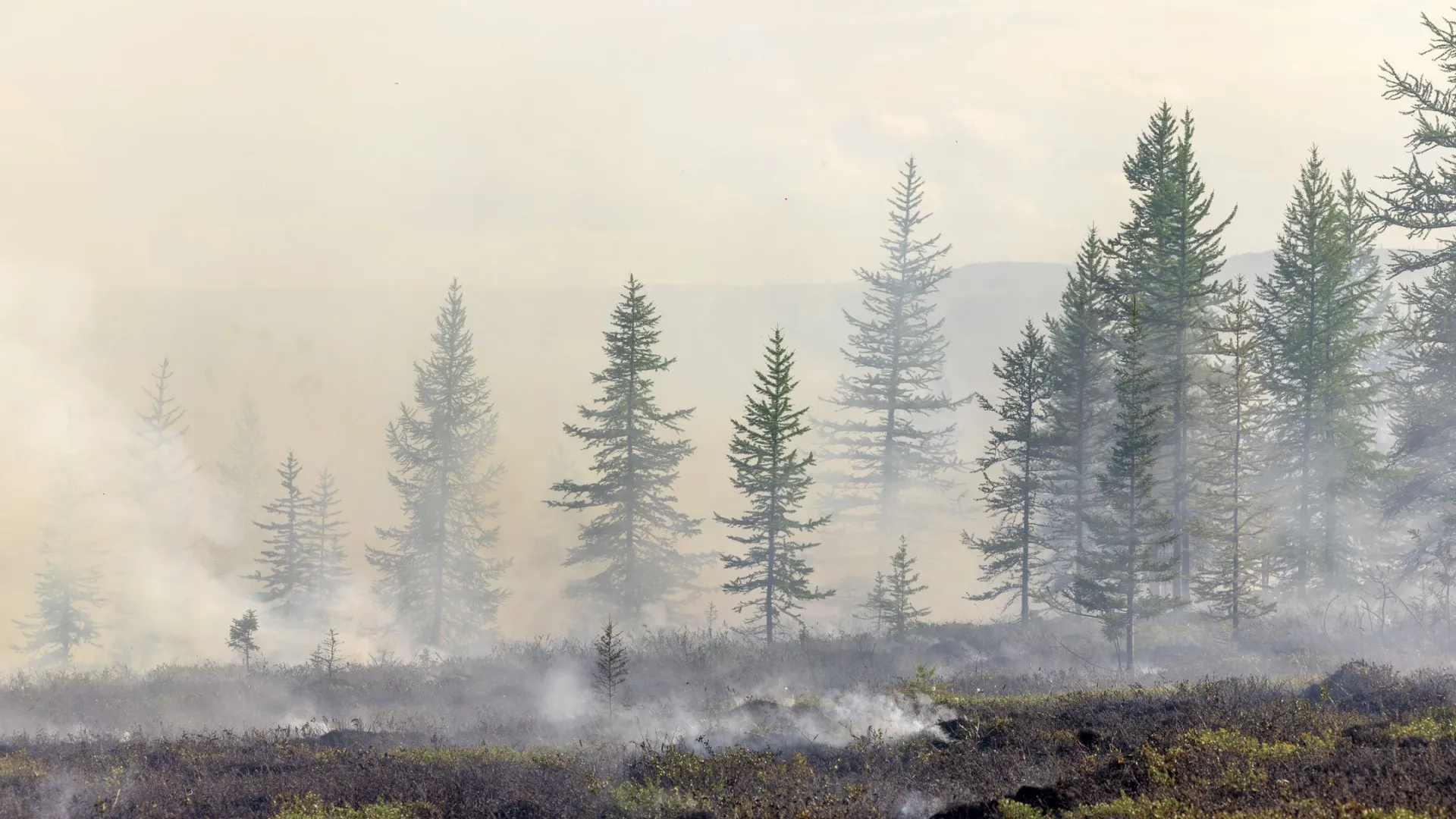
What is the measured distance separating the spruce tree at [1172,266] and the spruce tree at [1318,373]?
3.02m

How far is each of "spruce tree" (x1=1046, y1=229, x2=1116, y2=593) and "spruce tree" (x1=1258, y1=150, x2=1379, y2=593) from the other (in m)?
5.18

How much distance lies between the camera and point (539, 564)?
7081 centimetres

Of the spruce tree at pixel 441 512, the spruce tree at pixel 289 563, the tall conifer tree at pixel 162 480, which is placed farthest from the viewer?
the tall conifer tree at pixel 162 480

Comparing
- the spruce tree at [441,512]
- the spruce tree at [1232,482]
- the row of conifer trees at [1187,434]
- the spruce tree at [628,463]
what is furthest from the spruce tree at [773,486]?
the spruce tree at [441,512]

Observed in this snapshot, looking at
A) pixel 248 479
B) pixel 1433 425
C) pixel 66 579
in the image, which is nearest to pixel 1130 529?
pixel 1433 425

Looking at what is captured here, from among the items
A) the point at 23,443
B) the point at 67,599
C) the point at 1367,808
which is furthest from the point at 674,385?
the point at 1367,808

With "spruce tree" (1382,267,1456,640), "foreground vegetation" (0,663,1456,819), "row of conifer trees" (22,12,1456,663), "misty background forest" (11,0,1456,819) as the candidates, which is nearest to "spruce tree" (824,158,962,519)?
"misty background forest" (11,0,1456,819)

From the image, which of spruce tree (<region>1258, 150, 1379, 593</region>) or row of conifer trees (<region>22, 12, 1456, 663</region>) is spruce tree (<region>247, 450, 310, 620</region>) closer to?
row of conifer trees (<region>22, 12, 1456, 663</region>)

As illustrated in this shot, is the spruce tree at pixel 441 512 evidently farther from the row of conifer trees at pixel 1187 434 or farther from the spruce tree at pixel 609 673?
the spruce tree at pixel 609 673

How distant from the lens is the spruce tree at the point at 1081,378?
36438 millimetres

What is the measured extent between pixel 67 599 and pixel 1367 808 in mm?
60222

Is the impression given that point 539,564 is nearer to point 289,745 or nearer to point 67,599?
point 67,599

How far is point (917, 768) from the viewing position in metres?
15.3

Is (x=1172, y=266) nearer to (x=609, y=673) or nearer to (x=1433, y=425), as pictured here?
(x=1433, y=425)
